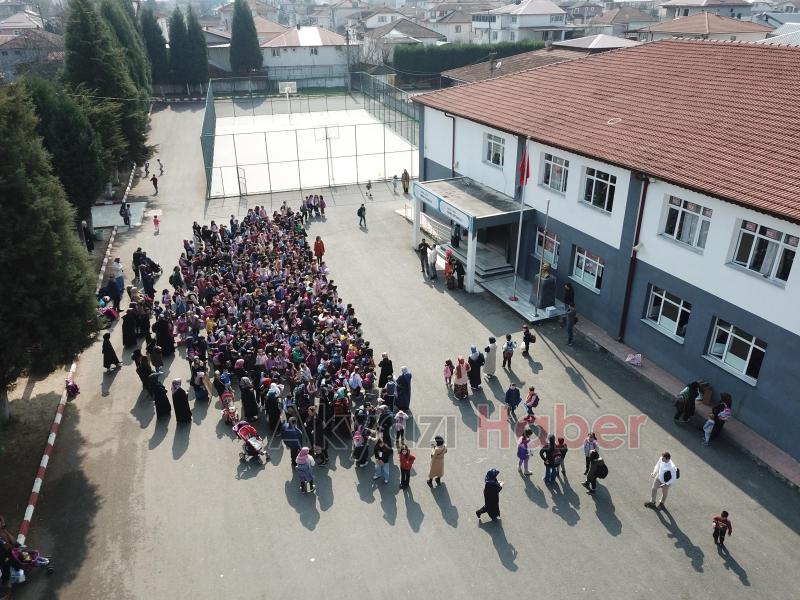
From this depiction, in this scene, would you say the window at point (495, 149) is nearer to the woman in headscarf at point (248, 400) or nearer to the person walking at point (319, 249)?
the person walking at point (319, 249)

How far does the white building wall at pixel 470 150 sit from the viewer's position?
2206 cm

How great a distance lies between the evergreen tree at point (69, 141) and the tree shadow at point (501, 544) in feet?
69.7

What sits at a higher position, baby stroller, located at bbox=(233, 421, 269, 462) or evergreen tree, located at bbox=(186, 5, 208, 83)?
evergreen tree, located at bbox=(186, 5, 208, 83)

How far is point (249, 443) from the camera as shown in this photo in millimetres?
13469

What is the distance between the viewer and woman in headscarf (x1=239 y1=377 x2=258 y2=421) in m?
14.4

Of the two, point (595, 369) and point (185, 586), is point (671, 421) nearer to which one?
point (595, 369)

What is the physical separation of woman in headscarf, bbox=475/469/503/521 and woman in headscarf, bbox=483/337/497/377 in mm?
5042

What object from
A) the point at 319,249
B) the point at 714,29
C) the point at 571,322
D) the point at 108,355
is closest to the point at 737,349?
the point at 571,322

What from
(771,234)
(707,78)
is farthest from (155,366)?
(707,78)

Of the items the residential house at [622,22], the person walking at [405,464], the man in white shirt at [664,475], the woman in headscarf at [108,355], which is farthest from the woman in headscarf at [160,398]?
the residential house at [622,22]

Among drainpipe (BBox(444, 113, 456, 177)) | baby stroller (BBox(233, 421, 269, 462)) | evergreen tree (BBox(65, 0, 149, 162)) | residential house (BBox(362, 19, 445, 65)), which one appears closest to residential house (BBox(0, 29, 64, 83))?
residential house (BBox(362, 19, 445, 65))

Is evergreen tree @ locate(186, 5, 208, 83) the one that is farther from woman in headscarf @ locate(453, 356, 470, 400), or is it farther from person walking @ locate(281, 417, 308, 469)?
person walking @ locate(281, 417, 308, 469)

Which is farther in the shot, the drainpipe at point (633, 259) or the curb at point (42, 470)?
the drainpipe at point (633, 259)

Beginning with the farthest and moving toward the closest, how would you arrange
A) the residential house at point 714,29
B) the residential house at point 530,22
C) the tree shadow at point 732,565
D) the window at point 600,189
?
1. the residential house at point 530,22
2. the residential house at point 714,29
3. the window at point 600,189
4. the tree shadow at point 732,565
